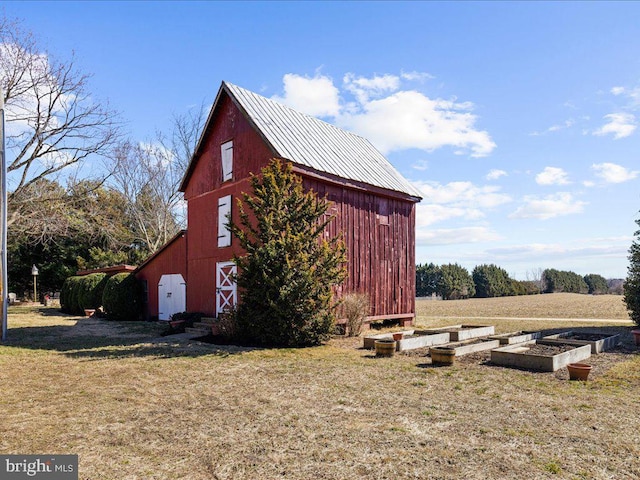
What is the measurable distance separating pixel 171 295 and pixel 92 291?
5877 mm

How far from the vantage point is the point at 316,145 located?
1609 cm

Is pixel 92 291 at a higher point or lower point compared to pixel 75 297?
higher

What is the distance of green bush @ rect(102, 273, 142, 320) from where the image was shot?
→ 20078mm

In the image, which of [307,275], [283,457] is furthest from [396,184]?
[283,457]

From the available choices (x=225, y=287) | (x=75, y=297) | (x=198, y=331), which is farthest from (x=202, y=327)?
(x=75, y=297)

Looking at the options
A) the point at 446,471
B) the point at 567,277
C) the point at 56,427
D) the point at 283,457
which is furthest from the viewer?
the point at 567,277

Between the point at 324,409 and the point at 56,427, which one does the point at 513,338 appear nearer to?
the point at 324,409

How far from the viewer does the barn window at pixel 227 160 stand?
52.9 ft

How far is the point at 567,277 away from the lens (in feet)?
190

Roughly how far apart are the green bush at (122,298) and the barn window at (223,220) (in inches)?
268

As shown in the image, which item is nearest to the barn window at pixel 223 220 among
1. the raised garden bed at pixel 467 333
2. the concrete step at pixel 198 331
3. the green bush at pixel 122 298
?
the concrete step at pixel 198 331

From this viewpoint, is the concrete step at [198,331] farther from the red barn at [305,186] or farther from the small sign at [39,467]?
the small sign at [39,467]

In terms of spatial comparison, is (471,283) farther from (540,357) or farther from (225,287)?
(540,357)

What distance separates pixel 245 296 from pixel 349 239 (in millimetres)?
4751
